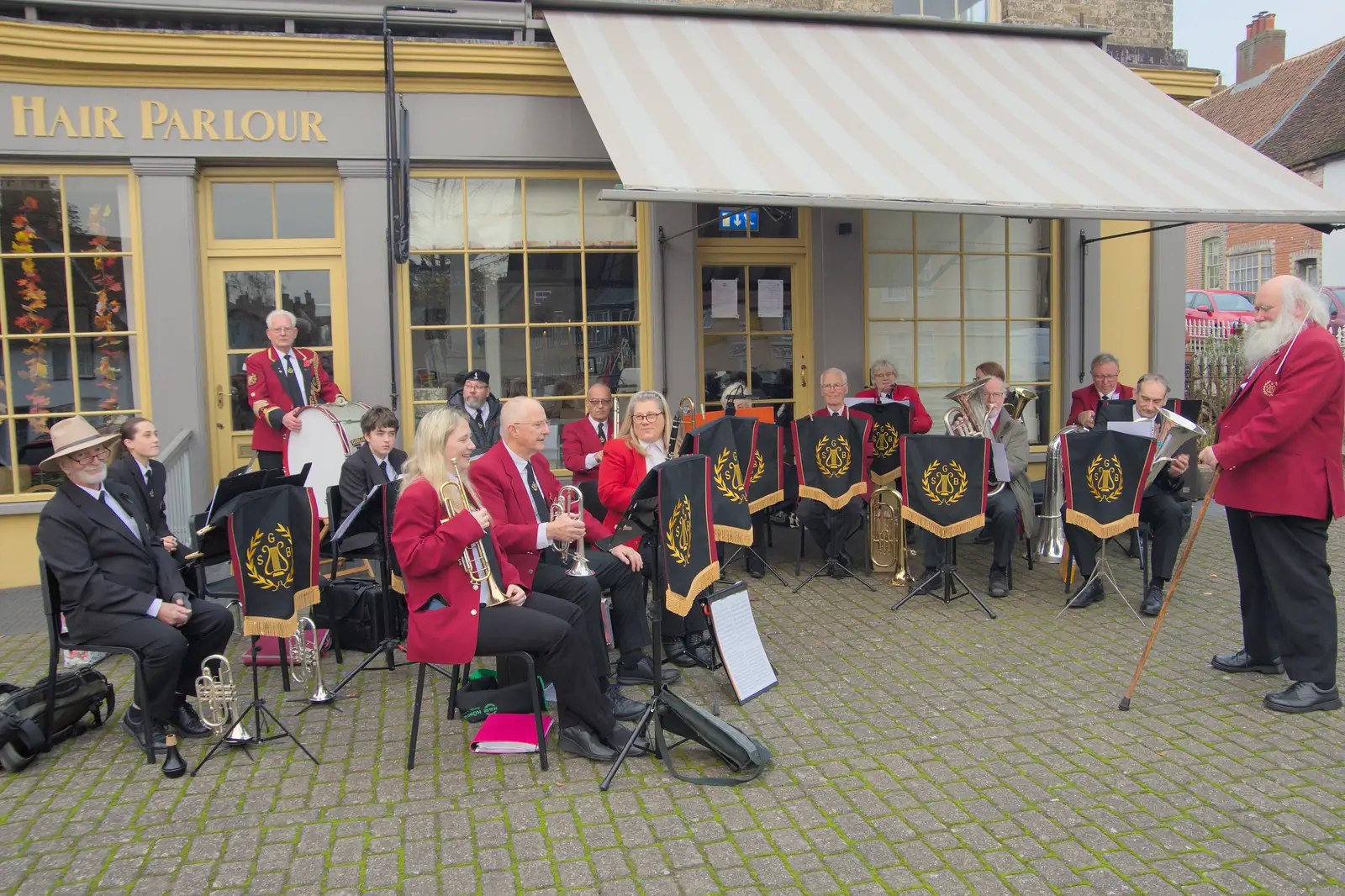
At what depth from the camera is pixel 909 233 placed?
928 cm

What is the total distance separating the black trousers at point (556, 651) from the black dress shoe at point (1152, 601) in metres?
3.61

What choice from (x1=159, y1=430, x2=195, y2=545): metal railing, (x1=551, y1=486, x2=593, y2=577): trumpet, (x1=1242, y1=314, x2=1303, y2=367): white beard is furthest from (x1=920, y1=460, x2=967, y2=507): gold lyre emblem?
(x1=159, y1=430, x2=195, y2=545): metal railing

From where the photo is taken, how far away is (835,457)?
694 centimetres

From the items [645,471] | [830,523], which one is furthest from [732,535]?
[830,523]

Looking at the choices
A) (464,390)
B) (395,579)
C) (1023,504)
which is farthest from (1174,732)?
(464,390)

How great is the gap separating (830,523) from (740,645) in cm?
253

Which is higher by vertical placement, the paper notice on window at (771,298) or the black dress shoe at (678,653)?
the paper notice on window at (771,298)

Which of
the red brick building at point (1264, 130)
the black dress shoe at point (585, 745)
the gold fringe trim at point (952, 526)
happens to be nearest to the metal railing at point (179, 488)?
the black dress shoe at point (585, 745)

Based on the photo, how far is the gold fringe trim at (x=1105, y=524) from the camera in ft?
20.2

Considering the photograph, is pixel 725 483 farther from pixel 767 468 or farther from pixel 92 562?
pixel 92 562

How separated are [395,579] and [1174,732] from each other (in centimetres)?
361

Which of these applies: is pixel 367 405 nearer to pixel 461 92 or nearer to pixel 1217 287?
pixel 461 92

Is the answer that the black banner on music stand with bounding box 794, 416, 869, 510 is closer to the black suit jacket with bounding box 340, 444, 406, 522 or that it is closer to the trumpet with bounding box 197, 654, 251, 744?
the black suit jacket with bounding box 340, 444, 406, 522

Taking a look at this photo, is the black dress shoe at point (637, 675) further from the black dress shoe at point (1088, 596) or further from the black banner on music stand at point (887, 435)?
the black banner on music stand at point (887, 435)
